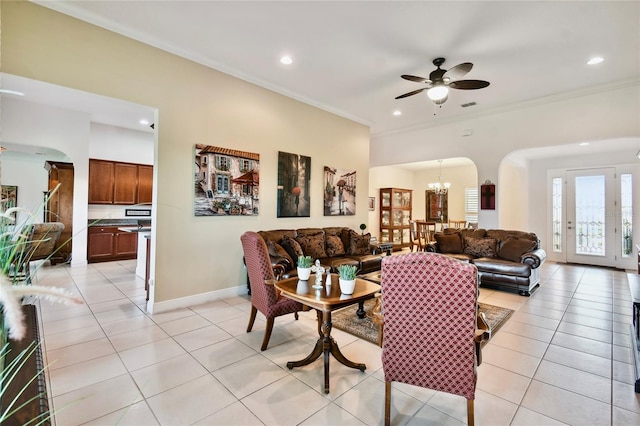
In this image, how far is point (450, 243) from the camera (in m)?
6.11

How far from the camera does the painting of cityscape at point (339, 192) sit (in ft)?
19.7

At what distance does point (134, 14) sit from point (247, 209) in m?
2.74

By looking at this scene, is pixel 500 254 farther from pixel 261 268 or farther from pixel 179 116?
pixel 179 116

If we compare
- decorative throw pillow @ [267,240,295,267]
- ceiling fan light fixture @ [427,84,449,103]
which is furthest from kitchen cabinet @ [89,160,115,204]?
ceiling fan light fixture @ [427,84,449,103]

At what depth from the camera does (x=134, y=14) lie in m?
3.28

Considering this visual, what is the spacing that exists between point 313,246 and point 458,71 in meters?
3.26

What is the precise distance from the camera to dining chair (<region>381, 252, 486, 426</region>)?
1745 millimetres

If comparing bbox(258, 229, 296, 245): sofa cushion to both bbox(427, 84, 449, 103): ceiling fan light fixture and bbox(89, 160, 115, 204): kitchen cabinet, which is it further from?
bbox(89, 160, 115, 204): kitchen cabinet

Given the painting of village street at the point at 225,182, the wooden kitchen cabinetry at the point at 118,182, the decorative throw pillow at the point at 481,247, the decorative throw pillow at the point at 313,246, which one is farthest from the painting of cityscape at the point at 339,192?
the wooden kitchen cabinetry at the point at 118,182

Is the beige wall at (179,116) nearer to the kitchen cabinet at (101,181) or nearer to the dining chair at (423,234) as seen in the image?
the kitchen cabinet at (101,181)

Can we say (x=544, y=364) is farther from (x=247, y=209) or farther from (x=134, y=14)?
(x=134, y=14)

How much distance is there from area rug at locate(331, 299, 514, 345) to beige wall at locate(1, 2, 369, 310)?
1.85m

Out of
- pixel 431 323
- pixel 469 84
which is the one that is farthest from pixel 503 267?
pixel 431 323

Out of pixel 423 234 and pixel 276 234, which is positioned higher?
pixel 276 234
